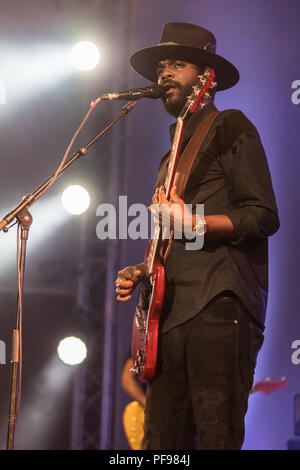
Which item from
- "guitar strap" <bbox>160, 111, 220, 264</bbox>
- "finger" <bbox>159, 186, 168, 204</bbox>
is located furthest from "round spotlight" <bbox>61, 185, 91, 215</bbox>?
"finger" <bbox>159, 186, 168, 204</bbox>

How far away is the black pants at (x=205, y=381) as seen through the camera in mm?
2135

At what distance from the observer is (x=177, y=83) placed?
2.62 m

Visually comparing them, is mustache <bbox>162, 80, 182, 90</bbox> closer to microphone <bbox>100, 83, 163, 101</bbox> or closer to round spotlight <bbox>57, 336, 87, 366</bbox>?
microphone <bbox>100, 83, 163, 101</bbox>

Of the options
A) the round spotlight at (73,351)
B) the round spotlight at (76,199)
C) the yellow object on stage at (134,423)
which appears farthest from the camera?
the round spotlight at (76,199)

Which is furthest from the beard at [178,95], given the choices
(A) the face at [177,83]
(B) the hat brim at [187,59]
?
(B) the hat brim at [187,59]

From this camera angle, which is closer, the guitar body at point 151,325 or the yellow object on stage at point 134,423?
the guitar body at point 151,325

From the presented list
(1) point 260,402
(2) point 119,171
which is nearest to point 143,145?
(2) point 119,171

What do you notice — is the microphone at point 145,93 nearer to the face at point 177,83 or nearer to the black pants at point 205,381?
the face at point 177,83

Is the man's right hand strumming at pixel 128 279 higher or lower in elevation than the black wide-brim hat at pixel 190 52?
lower

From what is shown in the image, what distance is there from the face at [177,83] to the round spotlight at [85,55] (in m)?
2.76

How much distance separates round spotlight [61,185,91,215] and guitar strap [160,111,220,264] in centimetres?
279

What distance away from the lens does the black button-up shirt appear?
2219 millimetres

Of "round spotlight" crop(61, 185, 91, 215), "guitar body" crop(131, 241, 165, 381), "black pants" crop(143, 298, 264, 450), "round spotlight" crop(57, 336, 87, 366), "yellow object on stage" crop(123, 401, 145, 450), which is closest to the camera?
"black pants" crop(143, 298, 264, 450)

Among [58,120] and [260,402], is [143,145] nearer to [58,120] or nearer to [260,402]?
[58,120]
